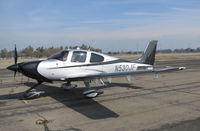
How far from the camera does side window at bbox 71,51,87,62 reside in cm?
881

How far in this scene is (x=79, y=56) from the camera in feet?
29.3

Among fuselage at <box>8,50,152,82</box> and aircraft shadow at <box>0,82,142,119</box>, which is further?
fuselage at <box>8,50,152,82</box>

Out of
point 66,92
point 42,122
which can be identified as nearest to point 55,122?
point 42,122

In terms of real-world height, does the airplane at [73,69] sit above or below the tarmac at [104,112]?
above

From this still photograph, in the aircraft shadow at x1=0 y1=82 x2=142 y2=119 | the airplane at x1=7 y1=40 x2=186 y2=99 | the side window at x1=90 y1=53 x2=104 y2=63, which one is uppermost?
the side window at x1=90 y1=53 x2=104 y2=63

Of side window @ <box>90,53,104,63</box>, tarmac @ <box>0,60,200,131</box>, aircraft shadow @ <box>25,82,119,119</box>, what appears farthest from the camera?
side window @ <box>90,53,104,63</box>

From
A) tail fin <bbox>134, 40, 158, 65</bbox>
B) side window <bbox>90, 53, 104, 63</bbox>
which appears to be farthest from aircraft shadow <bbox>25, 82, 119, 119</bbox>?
tail fin <bbox>134, 40, 158, 65</bbox>

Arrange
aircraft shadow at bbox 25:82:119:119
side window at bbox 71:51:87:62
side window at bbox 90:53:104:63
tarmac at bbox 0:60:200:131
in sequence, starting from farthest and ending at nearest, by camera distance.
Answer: side window at bbox 90:53:104:63
side window at bbox 71:51:87:62
aircraft shadow at bbox 25:82:119:119
tarmac at bbox 0:60:200:131

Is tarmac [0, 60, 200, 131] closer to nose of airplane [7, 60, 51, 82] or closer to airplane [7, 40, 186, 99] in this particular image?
airplane [7, 40, 186, 99]

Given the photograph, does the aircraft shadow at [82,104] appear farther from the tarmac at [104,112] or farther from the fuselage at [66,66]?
the fuselage at [66,66]

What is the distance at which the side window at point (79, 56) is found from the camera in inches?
347

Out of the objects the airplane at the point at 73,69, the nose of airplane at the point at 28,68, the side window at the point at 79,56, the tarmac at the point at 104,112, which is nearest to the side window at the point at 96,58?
the airplane at the point at 73,69

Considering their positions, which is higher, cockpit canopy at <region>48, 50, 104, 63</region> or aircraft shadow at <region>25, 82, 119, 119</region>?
cockpit canopy at <region>48, 50, 104, 63</region>

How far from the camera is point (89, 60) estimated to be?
916 cm
